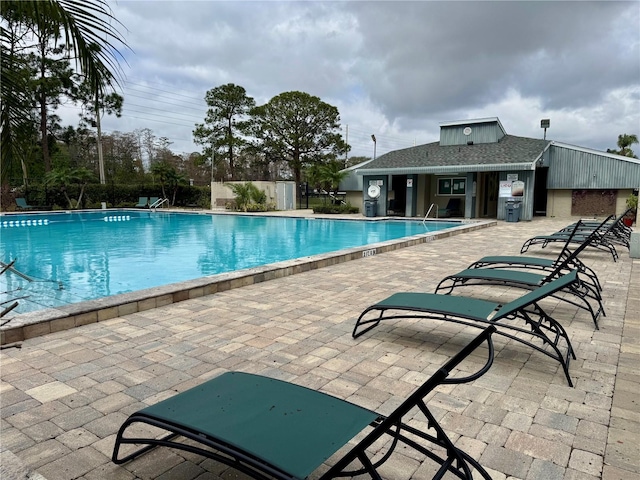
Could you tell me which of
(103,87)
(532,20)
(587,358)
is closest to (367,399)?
(587,358)

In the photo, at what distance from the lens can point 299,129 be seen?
106 feet

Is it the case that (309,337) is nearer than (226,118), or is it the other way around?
(309,337)

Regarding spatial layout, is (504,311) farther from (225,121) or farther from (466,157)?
(225,121)

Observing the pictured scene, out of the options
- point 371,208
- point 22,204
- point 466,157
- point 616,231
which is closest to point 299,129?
point 371,208

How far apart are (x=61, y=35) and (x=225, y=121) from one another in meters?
33.2

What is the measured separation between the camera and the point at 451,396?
2590 millimetres

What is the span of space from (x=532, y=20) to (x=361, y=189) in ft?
49.2

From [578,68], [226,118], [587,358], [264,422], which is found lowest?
[587,358]

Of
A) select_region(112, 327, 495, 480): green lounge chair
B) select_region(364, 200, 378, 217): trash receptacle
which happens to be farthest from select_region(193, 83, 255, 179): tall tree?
select_region(112, 327, 495, 480): green lounge chair

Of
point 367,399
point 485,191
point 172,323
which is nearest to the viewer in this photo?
point 367,399

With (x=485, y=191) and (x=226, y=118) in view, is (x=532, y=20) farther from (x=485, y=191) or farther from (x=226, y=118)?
(x=226, y=118)

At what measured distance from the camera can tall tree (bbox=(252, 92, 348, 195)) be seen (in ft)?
105

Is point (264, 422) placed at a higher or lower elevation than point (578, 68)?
lower

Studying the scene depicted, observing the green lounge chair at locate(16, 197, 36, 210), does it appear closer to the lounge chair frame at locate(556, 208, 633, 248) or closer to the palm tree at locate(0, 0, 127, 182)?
the palm tree at locate(0, 0, 127, 182)
